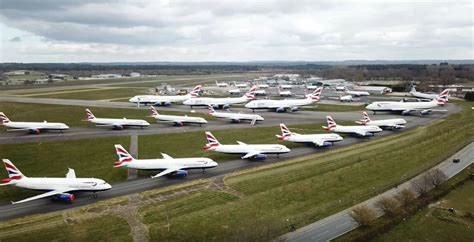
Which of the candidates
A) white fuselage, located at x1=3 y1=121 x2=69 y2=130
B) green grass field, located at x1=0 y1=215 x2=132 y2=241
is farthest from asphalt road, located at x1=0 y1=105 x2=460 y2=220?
white fuselage, located at x1=3 y1=121 x2=69 y2=130

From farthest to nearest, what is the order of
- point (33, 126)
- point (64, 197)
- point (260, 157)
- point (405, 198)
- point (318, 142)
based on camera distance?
point (33, 126), point (318, 142), point (260, 157), point (405, 198), point (64, 197)

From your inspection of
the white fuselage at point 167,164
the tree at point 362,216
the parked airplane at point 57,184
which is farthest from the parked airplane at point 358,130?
the parked airplane at point 57,184

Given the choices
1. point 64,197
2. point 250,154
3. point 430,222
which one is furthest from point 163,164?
point 430,222

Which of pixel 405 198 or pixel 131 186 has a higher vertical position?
pixel 405 198

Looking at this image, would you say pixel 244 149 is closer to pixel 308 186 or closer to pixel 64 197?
pixel 308 186

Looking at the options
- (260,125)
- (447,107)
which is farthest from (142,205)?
(447,107)

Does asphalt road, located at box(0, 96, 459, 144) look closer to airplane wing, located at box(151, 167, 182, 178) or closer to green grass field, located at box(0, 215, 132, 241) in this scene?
airplane wing, located at box(151, 167, 182, 178)

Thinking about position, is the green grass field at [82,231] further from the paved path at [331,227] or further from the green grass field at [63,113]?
the green grass field at [63,113]
